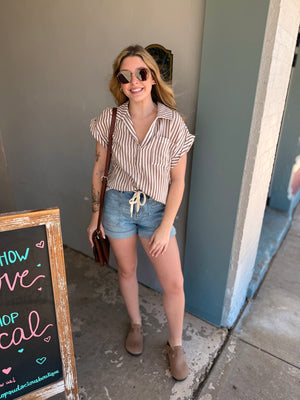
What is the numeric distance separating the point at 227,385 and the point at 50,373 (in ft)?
3.32

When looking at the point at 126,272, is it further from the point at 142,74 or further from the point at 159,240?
the point at 142,74

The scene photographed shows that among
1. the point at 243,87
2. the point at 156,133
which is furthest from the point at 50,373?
the point at 243,87

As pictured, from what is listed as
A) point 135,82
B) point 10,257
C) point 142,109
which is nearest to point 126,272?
point 10,257

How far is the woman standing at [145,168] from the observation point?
137 centimetres

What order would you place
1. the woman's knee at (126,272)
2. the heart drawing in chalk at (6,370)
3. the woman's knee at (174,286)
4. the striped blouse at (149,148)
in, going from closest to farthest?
the heart drawing in chalk at (6,370), the striped blouse at (149,148), the woman's knee at (174,286), the woman's knee at (126,272)

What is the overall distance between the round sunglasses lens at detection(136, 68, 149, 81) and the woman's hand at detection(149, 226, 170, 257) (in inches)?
28.4

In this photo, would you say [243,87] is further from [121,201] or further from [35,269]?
[35,269]

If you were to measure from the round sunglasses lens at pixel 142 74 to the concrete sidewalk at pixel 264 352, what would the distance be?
1725 millimetres

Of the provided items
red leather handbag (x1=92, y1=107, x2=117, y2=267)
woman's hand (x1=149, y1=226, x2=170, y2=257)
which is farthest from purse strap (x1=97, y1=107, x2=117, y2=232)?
woman's hand (x1=149, y1=226, x2=170, y2=257)

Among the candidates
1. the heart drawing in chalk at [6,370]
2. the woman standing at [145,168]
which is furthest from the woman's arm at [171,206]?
the heart drawing in chalk at [6,370]

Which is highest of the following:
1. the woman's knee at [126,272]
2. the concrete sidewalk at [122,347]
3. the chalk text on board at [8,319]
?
the chalk text on board at [8,319]

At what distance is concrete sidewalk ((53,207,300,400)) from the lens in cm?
164

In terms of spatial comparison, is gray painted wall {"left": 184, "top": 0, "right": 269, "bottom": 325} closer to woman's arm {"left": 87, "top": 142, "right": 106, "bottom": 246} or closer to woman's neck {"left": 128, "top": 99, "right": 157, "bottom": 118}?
woman's neck {"left": 128, "top": 99, "right": 157, "bottom": 118}

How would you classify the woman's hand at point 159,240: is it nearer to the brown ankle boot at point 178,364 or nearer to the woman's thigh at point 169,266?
the woman's thigh at point 169,266
